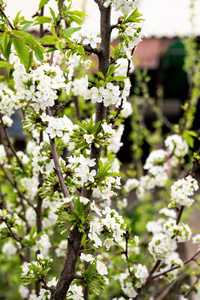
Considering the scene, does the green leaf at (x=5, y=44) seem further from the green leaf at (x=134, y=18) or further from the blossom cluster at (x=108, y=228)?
the blossom cluster at (x=108, y=228)

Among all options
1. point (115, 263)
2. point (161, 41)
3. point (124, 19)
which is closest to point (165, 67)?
point (161, 41)

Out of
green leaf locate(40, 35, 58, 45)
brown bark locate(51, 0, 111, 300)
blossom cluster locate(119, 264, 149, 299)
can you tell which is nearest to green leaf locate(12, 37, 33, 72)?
green leaf locate(40, 35, 58, 45)

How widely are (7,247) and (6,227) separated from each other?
0.86 meters

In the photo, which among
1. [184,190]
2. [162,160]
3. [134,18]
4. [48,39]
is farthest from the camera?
[162,160]

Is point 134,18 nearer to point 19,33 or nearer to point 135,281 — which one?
point 19,33

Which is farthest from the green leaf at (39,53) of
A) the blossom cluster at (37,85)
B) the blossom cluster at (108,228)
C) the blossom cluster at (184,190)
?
the blossom cluster at (184,190)

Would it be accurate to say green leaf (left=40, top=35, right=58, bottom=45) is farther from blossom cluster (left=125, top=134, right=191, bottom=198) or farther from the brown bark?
blossom cluster (left=125, top=134, right=191, bottom=198)

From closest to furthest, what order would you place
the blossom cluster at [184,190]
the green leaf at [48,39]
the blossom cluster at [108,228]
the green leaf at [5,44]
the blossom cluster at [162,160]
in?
the green leaf at [5,44] < the green leaf at [48,39] < the blossom cluster at [108,228] < the blossom cluster at [184,190] < the blossom cluster at [162,160]

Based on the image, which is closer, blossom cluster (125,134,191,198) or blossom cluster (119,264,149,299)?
blossom cluster (119,264,149,299)

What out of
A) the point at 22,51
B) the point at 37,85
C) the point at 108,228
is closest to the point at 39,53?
the point at 22,51

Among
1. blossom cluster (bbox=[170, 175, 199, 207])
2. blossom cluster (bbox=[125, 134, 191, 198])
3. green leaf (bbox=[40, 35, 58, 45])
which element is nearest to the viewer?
green leaf (bbox=[40, 35, 58, 45])

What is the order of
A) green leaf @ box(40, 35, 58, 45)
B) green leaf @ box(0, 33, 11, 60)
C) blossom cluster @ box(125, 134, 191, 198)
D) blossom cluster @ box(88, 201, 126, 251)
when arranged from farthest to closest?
blossom cluster @ box(125, 134, 191, 198) < blossom cluster @ box(88, 201, 126, 251) < green leaf @ box(40, 35, 58, 45) < green leaf @ box(0, 33, 11, 60)

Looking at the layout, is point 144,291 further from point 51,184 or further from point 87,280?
point 51,184

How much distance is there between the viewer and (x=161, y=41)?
5887 mm
